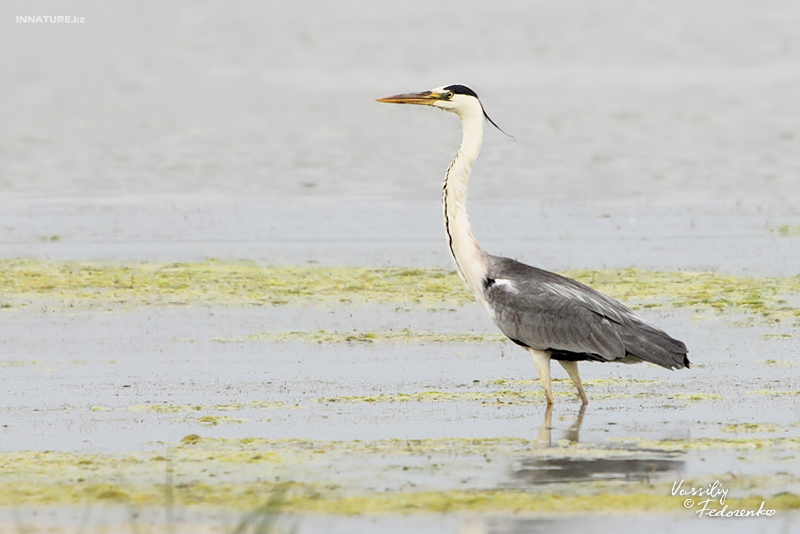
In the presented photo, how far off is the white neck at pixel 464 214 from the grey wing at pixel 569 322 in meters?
0.22

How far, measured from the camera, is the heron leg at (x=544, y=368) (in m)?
10.2

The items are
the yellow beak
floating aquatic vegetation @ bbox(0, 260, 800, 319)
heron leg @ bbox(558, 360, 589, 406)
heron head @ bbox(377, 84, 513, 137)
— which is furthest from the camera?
floating aquatic vegetation @ bbox(0, 260, 800, 319)

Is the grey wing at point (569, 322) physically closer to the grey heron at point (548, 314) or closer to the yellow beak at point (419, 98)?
the grey heron at point (548, 314)

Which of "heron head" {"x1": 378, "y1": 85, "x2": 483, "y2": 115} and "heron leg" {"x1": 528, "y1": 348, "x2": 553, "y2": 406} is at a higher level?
"heron head" {"x1": 378, "y1": 85, "x2": 483, "y2": 115}

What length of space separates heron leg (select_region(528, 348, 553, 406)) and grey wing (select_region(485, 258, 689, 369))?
0.07 metres

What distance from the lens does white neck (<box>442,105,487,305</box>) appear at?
11328mm

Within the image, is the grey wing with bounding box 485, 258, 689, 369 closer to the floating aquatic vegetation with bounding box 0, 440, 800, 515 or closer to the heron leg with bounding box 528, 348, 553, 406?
the heron leg with bounding box 528, 348, 553, 406

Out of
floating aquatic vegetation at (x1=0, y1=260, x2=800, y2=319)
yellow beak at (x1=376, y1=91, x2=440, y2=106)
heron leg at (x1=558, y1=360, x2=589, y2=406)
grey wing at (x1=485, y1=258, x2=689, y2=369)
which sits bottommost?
floating aquatic vegetation at (x1=0, y1=260, x2=800, y2=319)

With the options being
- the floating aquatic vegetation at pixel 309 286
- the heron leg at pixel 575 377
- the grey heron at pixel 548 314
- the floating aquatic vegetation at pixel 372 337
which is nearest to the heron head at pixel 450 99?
the grey heron at pixel 548 314

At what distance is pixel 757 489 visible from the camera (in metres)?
7.59

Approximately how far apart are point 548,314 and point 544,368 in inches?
16.1

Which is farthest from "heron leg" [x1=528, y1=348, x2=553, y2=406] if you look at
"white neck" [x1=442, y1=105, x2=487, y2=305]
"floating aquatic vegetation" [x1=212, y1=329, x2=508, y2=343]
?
"floating aquatic vegetation" [x1=212, y1=329, x2=508, y2=343]

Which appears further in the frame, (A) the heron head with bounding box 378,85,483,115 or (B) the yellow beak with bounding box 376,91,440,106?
(B) the yellow beak with bounding box 376,91,440,106

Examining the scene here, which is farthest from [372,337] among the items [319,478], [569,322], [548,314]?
[319,478]
